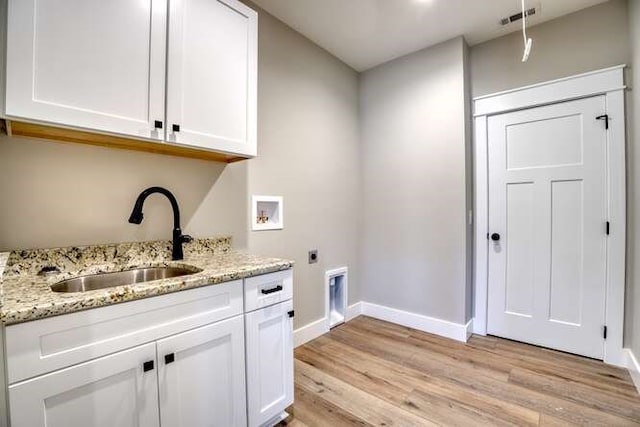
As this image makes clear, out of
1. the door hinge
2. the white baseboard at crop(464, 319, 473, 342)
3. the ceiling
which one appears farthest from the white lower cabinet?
the door hinge

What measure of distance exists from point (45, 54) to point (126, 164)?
58cm

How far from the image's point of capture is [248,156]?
1.77 metres

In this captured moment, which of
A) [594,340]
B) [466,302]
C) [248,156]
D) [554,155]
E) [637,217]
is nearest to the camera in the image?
[248,156]

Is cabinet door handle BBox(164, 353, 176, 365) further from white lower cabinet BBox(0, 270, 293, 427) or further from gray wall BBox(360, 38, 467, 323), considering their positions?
gray wall BBox(360, 38, 467, 323)

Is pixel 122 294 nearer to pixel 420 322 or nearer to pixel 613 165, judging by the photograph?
pixel 420 322

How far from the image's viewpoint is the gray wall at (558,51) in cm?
212

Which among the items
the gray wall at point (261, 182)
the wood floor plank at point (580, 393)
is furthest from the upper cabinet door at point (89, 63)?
the wood floor plank at point (580, 393)

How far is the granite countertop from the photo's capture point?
88 cm

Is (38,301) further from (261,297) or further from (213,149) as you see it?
(213,149)

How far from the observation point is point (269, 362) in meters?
1.47

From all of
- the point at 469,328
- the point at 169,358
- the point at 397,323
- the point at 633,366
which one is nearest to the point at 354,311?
the point at 397,323

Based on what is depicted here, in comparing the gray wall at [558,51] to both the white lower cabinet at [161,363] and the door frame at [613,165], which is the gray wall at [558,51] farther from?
the white lower cabinet at [161,363]

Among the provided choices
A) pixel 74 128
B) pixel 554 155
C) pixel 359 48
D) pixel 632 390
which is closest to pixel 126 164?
pixel 74 128

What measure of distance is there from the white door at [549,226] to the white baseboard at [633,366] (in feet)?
0.46
